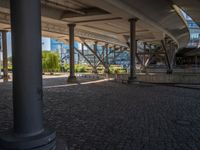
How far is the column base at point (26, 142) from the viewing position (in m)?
4.31

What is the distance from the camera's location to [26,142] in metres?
4.30

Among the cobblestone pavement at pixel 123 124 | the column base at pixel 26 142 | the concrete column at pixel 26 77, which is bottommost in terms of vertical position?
the cobblestone pavement at pixel 123 124

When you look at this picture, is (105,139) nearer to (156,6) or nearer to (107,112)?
(107,112)

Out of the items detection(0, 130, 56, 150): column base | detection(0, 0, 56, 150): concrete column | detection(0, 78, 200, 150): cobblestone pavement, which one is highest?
detection(0, 0, 56, 150): concrete column

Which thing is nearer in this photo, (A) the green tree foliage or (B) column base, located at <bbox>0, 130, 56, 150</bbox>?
(B) column base, located at <bbox>0, 130, 56, 150</bbox>

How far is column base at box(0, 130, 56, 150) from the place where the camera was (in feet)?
14.1

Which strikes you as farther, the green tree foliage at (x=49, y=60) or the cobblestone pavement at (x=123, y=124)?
the green tree foliage at (x=49, y=60)

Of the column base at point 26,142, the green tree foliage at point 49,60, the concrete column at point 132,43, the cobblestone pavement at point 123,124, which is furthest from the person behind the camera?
the green tree foliage at point 49,60

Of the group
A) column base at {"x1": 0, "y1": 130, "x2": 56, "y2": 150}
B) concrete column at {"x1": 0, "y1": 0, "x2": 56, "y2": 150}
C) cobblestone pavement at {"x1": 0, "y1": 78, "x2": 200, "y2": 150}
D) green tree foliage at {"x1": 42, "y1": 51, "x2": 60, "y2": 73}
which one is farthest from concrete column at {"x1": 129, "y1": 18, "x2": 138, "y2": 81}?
green tree foliage at {"x1": 42, "y1": 51, "x2": 60, "y2": 73}

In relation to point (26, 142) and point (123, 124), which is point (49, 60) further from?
point (26, 142)

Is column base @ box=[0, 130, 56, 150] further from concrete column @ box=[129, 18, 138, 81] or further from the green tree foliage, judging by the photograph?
the green tree foliage

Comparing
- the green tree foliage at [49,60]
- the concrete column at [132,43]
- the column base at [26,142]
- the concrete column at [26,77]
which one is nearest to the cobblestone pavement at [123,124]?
the column base at [26,142]

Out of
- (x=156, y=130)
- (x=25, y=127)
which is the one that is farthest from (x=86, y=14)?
(x=25, y=127)

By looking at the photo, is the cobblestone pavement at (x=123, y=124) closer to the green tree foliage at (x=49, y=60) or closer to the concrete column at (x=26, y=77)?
the concrete column at (x=26, y=77)
